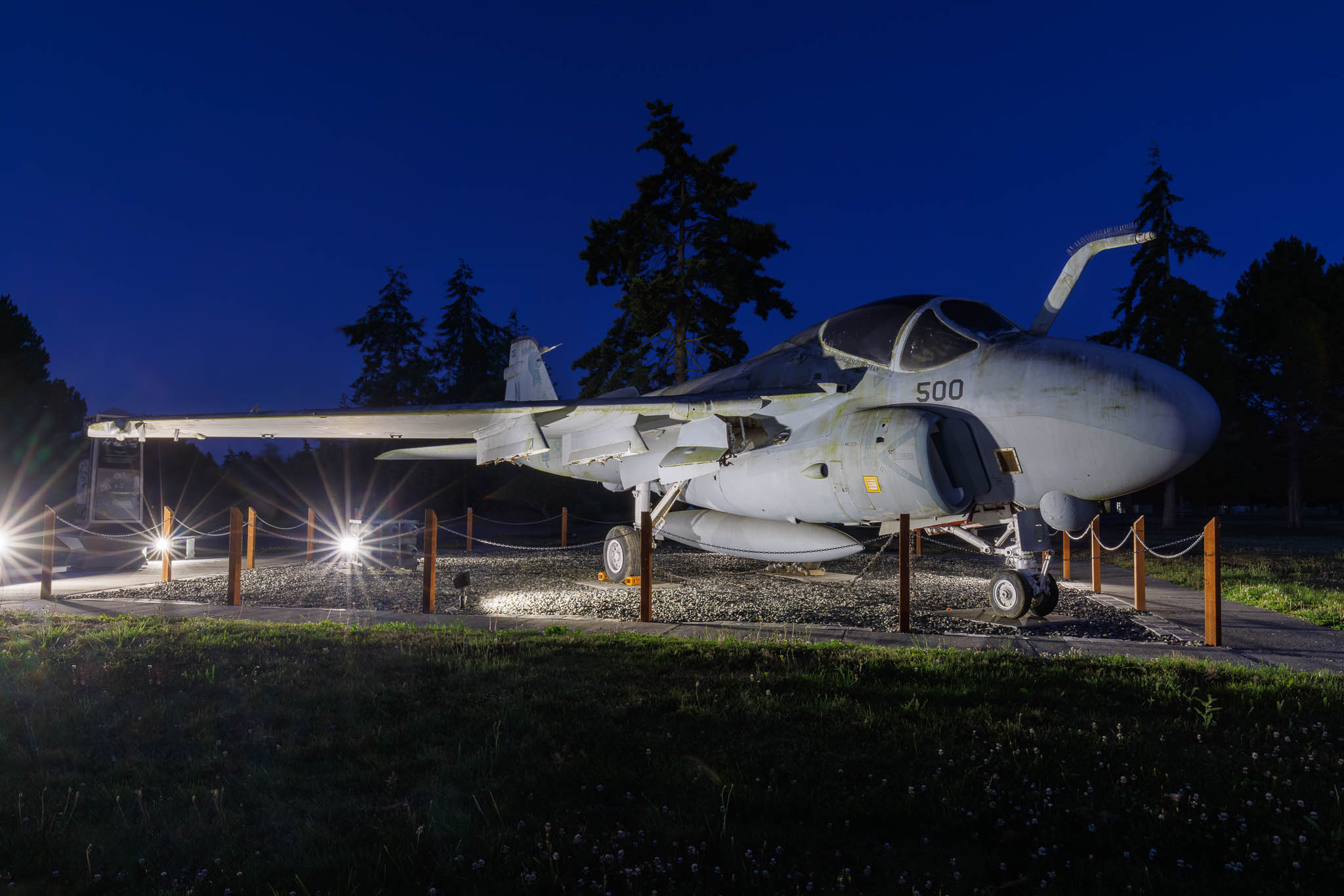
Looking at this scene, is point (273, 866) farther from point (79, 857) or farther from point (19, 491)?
point (19, 491)

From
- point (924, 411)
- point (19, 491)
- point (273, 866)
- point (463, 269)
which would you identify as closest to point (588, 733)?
point (273, 866)

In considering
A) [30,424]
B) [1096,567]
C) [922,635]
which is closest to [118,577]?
[922,635]

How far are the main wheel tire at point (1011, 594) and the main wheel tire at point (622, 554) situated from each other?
17.9 ft

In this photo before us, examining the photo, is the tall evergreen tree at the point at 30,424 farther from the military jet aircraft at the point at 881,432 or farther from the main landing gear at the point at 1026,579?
the main landing gear at the point at 1026,579

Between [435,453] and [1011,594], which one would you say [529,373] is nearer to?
[435,453]

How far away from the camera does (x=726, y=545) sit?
35.8 ft

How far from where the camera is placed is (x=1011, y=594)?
789cm

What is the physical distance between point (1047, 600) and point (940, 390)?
2639 mm

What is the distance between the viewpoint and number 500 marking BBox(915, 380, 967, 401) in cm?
771

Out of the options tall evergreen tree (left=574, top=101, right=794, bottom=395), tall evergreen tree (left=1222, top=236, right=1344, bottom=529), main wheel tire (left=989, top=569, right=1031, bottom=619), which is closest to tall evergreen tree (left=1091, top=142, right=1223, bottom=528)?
tall evergreen tree (left=1222, top=236, right=1344, bottom=529)

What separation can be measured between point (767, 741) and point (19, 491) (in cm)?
4214

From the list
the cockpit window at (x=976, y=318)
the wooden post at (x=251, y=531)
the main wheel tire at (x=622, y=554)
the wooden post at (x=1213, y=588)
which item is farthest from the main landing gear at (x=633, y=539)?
the wooden post at (x=1213, y=588)

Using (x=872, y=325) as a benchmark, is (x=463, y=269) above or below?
above

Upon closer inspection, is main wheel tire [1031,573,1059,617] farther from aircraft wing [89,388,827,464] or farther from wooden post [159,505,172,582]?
wooden post [159,505,172,582]
